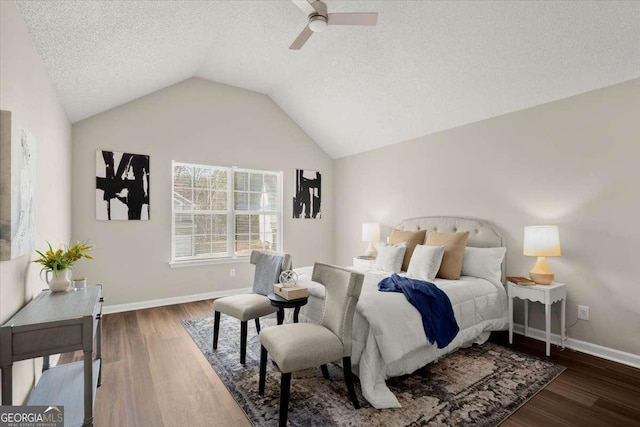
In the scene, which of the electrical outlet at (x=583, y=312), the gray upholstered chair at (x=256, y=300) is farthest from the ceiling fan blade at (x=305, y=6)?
the electrical outlet at (x=583, y=312)

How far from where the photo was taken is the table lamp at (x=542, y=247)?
300 cm

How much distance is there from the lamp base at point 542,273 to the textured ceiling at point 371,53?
1.71 metres

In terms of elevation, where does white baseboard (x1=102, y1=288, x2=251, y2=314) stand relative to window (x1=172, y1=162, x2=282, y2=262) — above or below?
below

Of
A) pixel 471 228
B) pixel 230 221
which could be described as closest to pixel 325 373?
pixel 471 228

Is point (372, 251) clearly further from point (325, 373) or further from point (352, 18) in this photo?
point (352, 18)

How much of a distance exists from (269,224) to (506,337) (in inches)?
151

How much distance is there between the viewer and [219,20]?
321 centimetres

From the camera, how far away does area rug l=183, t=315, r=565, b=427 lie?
2009 millimetres

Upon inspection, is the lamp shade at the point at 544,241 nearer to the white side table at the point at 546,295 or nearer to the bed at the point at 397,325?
the white side table at the point at 546,295

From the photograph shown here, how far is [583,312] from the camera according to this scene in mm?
3080

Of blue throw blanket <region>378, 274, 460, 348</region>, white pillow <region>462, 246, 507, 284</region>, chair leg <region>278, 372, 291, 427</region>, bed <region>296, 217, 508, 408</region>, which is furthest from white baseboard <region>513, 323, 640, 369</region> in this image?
chair leg <region>278, 372, 291, 427</region>

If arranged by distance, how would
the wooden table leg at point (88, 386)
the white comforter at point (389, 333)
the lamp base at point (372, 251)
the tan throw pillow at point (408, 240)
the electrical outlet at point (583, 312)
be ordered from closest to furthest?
the wooden table leg at point (88, 386) → the white comforter at point (389, 333) → the electrical outlet at point (583, 312) → the tan throw pillow at point (408, 240) → the lamp base at point (372, 251)

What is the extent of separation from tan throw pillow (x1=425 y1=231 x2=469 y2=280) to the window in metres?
3.01

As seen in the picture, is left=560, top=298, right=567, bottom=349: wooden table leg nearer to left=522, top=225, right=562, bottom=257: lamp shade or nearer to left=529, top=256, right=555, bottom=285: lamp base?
left=529, top=256, right=555, bottom=285: lamp base
